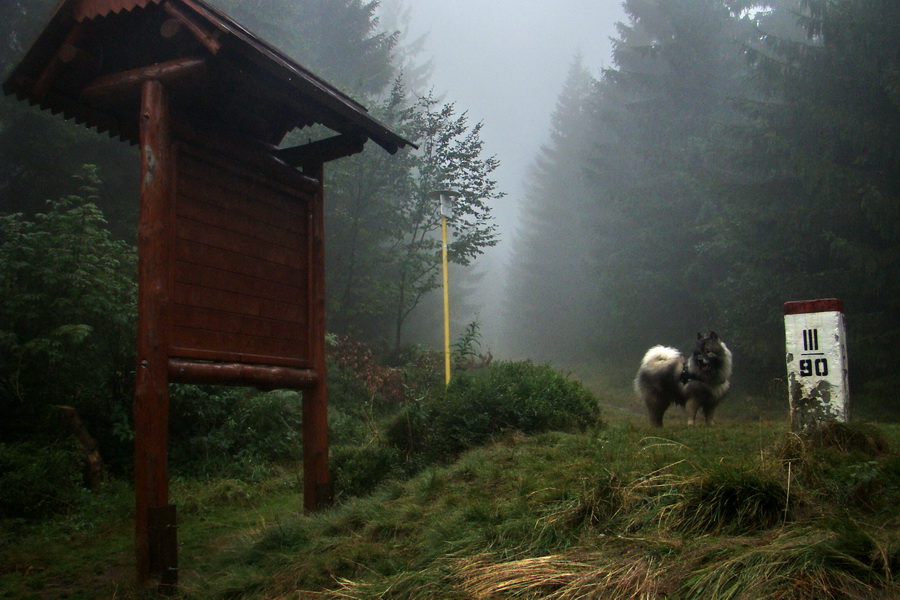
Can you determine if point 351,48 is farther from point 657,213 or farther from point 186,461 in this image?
point 186,461

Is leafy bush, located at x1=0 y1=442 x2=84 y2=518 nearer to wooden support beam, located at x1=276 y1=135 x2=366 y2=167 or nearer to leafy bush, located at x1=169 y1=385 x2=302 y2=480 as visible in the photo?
leafy bush, located at x1=169 y1=385 x2=302 y2=480

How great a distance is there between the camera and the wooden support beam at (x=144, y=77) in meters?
5.61

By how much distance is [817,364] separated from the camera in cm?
674

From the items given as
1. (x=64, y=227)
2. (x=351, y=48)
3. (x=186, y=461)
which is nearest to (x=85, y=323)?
(x=64, y=227)

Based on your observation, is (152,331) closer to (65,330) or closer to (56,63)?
(56,63)

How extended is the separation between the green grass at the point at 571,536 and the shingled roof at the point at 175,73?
3.53 metres

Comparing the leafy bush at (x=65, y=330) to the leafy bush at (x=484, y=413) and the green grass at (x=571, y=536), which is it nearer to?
the green grass at (x=571, y=536)

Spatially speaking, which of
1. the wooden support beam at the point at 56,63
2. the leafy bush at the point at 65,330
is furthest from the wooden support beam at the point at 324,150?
the leafy bush at the point at 65,330

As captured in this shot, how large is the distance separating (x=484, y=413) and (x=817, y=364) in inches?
147

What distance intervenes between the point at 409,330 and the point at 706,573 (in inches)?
1161

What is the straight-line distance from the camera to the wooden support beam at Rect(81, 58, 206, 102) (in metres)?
5.61

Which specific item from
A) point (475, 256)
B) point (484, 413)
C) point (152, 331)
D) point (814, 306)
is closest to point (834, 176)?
point (475, 256)

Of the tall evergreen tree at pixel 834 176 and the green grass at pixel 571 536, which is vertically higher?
the tall evergreen tree at pixel 834 176

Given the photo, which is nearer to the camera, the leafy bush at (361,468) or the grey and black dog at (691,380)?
the leafy bush at (361,468)
